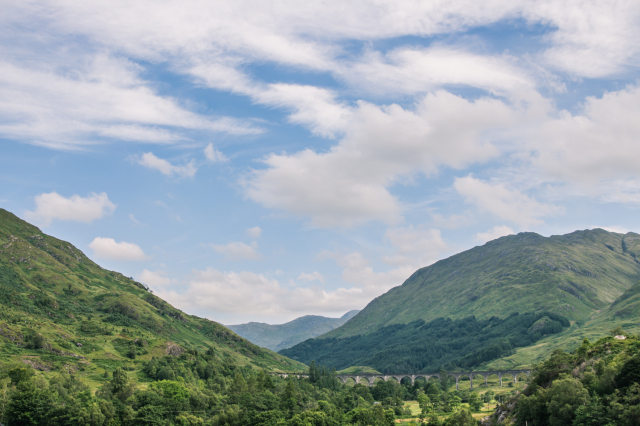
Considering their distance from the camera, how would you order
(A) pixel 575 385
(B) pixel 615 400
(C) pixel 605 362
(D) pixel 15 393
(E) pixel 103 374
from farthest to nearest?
(E) pixel 103 374 < (D) pixel 15 393 < (C) pixel 605 362 < (A) pixel 575 385 < (B) pixel 615 400

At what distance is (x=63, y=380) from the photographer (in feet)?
→ 505

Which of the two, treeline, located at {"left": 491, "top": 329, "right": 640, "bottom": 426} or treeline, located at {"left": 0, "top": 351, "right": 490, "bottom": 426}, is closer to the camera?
treeline, located at {"left": 491, "top": 329, "right": 640, "bottom": 426}

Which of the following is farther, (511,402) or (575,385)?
(511,402)

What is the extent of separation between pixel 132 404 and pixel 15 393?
1173 inches

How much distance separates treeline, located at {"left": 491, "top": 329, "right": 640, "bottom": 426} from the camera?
9675 centimetres

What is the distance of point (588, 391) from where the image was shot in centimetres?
10825

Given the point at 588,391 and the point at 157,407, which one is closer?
the point at 588,391

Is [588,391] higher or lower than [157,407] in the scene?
higher

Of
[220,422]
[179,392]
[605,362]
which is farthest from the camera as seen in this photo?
[179,392]

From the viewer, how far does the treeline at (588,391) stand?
96.8 metres

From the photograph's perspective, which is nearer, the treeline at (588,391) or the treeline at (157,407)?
the treeline at (588,391)

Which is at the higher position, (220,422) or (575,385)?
(575,385)

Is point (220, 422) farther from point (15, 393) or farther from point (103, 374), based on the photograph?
point (103, 374)

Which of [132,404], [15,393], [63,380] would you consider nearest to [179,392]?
[132,404]
